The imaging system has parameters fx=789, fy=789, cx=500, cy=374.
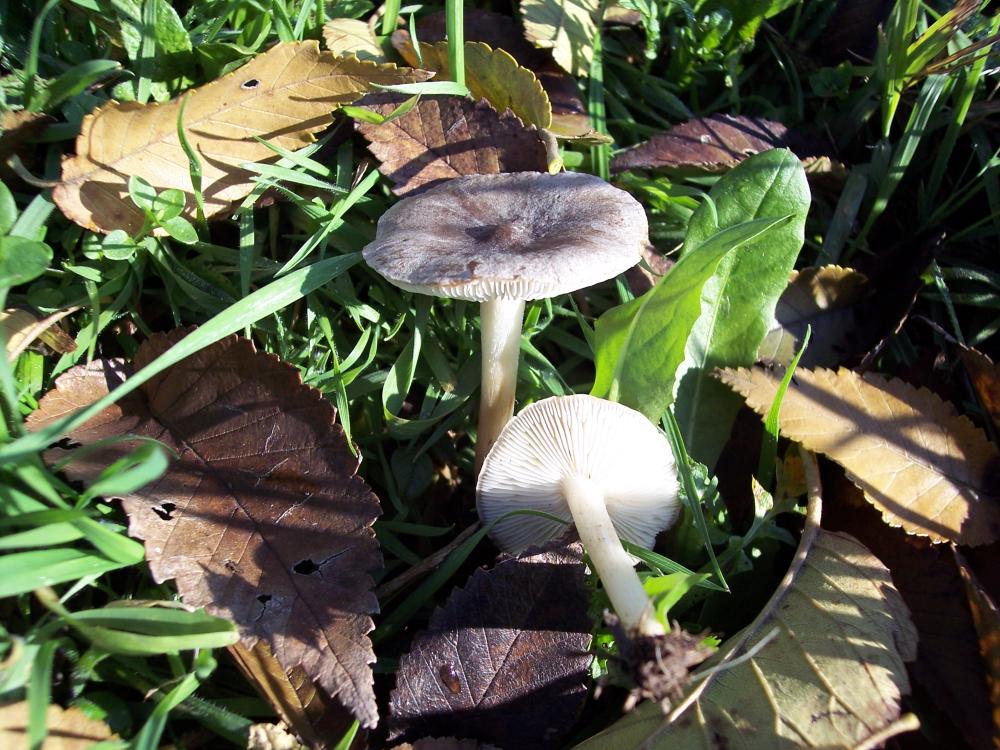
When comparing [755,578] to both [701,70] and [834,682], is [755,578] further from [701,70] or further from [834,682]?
[701,70]

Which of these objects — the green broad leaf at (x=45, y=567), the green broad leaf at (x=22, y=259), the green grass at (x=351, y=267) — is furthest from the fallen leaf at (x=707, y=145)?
the green broad leaf at (x=45, y=567)

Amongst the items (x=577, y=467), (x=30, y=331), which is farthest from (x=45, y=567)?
(x=577, y=467)

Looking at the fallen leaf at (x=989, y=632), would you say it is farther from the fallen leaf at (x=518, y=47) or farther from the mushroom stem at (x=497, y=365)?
the fallen leaf at (x=518, y=47)

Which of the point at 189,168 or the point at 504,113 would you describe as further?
the point at 504,113

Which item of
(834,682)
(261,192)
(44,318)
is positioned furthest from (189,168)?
(834,682)

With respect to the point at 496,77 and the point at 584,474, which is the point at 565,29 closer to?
the point at 496,77
